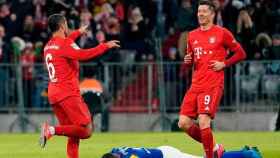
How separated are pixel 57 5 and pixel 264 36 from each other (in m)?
5.88

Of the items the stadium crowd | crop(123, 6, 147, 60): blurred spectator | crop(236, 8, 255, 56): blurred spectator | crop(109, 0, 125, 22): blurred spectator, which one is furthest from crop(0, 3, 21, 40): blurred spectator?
crop(236, 8, 255, 56): blurred spectator

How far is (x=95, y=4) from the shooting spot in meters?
29.1

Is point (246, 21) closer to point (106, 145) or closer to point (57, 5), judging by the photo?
point (57, 5)

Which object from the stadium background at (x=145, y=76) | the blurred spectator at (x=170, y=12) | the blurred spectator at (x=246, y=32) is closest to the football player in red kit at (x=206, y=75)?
the stadium background at (x=145, y=76)

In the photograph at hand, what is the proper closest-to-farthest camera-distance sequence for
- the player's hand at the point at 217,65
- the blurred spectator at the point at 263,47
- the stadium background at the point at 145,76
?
the player's hand at the point at 217,65 < the stadium background at the point at 145,76 < the blurred spectator at the point at 263,47

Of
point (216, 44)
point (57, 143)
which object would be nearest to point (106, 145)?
point (57, 143)

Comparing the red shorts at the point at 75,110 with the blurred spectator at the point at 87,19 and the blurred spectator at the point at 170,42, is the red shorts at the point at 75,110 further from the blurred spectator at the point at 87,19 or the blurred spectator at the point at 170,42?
the blurred spectator at the point at 87,19

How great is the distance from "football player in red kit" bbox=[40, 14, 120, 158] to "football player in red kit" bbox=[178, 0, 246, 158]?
1.29m

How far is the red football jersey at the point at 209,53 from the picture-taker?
14.9 meters

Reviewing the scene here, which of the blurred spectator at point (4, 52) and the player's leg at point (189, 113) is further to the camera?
the blurred spectator at point (4, 52)

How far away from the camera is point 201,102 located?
582 inches

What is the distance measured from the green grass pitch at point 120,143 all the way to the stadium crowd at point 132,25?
4.19 m

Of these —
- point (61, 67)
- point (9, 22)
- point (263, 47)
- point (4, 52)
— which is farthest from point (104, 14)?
point (61, 67)

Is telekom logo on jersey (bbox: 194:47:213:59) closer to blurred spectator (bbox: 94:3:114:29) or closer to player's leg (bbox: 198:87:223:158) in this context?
player's leg (bbox: 198:87:223:158)
